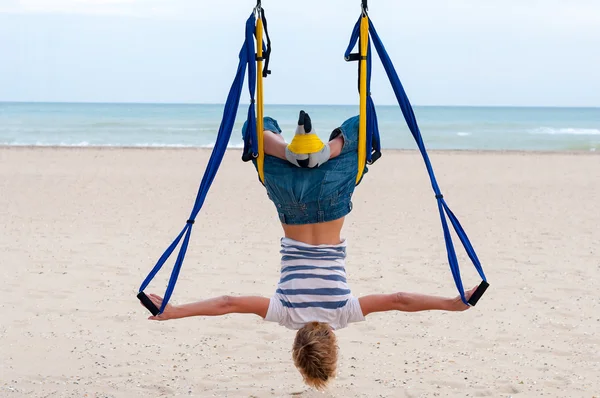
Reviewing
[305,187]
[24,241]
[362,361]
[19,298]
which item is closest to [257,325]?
[362,361]

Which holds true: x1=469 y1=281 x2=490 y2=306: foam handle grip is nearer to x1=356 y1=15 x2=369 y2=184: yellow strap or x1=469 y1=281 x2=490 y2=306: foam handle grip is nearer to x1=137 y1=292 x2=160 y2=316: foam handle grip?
x1=356 y1=15 x2=369 y2=184: yellow strap

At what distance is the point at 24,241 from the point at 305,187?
21.6 feet

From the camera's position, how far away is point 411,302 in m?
Result: 3.88

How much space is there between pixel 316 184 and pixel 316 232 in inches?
11.1

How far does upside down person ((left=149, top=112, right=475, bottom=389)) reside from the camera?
376 cm

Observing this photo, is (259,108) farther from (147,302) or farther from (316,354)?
(316,354)

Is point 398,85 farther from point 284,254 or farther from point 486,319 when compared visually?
point 486,319

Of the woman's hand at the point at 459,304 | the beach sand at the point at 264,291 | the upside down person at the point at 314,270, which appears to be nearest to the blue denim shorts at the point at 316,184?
the upside down person at the point at 314,270

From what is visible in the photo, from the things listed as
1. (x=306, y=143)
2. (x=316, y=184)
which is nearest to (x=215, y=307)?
(x=316, y=184)

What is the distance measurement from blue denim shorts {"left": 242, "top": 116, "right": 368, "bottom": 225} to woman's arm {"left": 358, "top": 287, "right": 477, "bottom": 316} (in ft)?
1.53

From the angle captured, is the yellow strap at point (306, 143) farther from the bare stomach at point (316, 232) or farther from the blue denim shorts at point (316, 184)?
the bare stomach at point (316, 232)

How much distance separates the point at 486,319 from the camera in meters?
6.52

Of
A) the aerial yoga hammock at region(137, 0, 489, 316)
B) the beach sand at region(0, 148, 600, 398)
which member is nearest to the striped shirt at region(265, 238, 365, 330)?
the aerial yoga hammock at region(137, 0, 489, 316)

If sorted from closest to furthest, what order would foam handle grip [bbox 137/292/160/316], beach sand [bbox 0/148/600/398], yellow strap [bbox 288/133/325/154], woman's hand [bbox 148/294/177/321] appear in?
yellow strap [bbox 288/133/325/154] < foam handle grip [bbox 137/292/160/316] < woman's hand [bbox 148/294/177/321] < beach sand [bbox 0/148/600/398]
